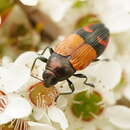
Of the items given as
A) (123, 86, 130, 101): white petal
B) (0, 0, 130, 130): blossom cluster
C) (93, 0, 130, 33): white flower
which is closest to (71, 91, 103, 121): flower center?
(0, 0, 130, 130): blossom cluster

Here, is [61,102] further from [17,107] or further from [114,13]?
[114,13]

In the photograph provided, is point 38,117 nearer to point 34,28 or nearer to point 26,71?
point 26,71

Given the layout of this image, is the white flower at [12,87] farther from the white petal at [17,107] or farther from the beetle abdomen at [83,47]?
the beetle abdomen at [83,47]

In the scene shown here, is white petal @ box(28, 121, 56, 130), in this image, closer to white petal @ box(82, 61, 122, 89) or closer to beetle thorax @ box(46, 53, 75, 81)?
beetle thorax @ box(46, 53, 75, 81)

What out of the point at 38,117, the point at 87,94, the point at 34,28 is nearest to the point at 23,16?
the point at 34,28

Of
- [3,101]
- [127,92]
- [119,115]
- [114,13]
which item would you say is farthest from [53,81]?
[114,13]
